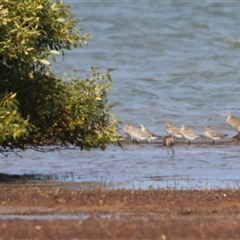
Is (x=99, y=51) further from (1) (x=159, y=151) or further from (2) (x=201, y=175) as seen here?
(2) (x=201, y=175)

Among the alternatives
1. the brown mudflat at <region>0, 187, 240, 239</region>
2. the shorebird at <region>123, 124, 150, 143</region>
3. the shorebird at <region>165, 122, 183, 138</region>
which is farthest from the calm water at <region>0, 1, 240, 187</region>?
the brown mudflat at <region>0, 187, 240, 239</region>

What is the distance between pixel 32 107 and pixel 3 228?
14.4 ft

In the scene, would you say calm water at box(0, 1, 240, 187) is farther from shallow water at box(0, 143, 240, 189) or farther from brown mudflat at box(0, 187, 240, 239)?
brown mudflat at box(0, 187, 240, 239)

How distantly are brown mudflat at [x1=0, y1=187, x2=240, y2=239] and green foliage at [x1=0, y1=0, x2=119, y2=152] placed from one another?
1.33 meters

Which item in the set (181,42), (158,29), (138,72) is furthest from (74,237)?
(158,29)

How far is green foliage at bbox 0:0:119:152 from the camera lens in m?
12.4

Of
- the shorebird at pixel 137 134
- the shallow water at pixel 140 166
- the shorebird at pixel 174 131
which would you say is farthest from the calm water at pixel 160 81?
the shorebird at pixel 174 131

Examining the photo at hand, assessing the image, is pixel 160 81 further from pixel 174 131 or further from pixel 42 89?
pixel 42 89

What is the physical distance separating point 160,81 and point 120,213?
24.0m

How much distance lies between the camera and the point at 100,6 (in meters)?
51.2

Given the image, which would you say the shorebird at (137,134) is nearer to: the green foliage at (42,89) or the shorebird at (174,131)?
the shorebird at (174,131)

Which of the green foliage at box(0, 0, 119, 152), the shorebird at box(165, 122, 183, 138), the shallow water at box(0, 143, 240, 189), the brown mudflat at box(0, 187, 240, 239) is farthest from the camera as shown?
the shorebird at box(165, 122, 183, 138)

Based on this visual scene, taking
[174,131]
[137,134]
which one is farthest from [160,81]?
[137,134]

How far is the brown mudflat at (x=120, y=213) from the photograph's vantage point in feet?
30.1
